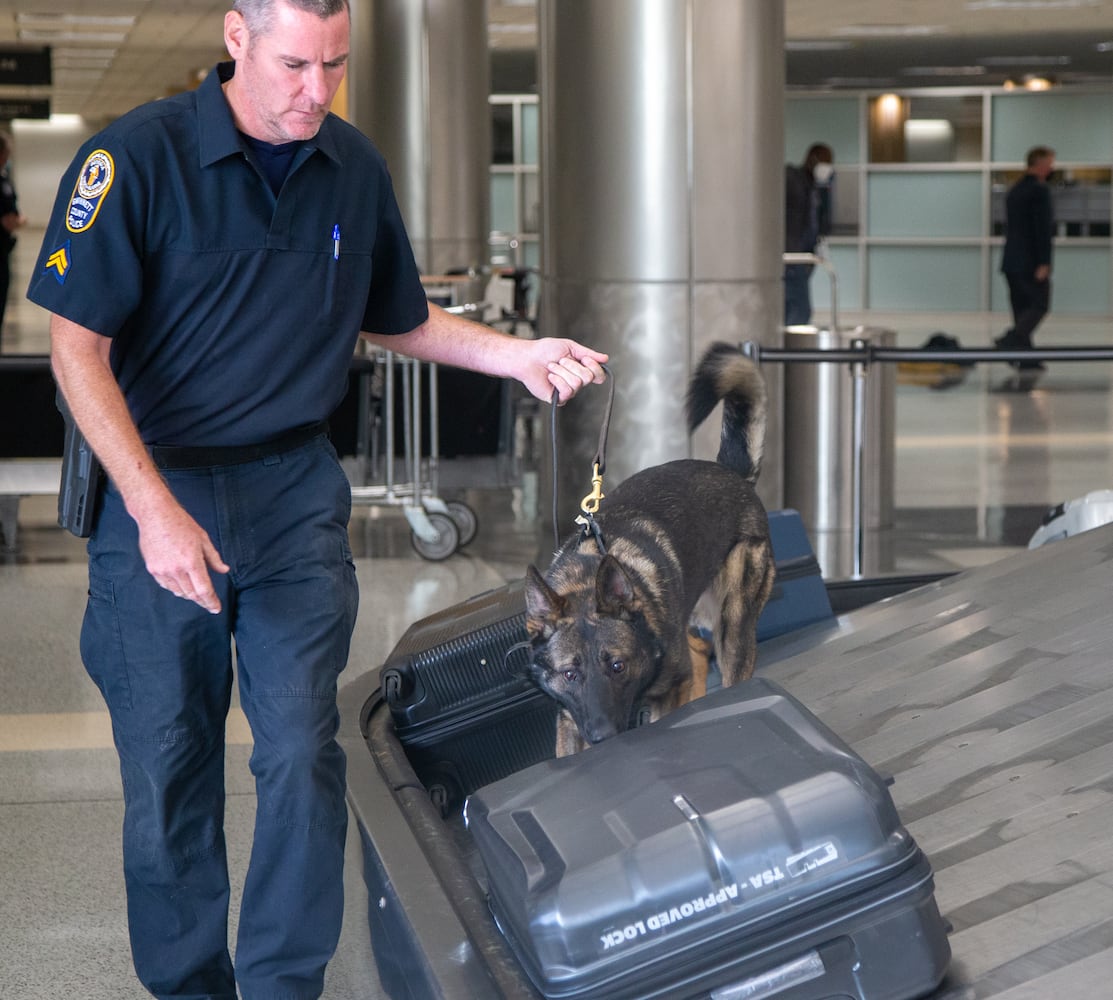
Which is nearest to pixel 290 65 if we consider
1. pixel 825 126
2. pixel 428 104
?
pixel 428 104

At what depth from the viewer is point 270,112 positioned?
2180mm

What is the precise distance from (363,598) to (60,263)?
155 inches

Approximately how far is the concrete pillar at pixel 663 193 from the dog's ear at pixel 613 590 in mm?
3761

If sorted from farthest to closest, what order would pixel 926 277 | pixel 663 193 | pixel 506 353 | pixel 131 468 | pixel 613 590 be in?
pixel 926 277
pixel 663 193
pixel 613 590
pixel 506 353
pixel 131 468

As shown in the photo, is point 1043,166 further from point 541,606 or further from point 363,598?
point 541,606

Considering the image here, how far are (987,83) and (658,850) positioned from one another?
22.1m

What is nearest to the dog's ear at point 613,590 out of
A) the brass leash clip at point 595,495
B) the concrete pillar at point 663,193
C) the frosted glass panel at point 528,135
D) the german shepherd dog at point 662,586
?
the german shepherd dog at point 662,586

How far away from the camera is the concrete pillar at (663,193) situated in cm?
668

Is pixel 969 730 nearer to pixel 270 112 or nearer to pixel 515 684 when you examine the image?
pixel 515 684

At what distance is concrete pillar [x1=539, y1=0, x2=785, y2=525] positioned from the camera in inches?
263

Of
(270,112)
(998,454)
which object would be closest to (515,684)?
(270,112)

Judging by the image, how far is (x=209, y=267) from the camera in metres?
2.24

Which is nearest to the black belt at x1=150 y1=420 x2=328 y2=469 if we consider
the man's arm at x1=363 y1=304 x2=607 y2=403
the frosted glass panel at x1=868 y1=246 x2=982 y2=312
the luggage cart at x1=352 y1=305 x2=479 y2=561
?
the man's arm at x1=363 y1=304 x2=607 y2=403

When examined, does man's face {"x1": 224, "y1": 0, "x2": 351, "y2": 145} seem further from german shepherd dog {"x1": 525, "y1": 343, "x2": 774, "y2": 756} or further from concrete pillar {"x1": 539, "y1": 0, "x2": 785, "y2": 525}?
concrete pillar {"x1": 539, "y1": 0, "x2": 785, "y2": 525}
